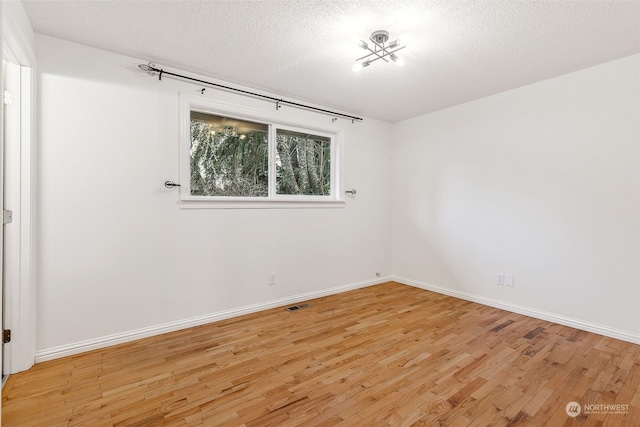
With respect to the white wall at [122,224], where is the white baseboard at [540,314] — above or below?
below

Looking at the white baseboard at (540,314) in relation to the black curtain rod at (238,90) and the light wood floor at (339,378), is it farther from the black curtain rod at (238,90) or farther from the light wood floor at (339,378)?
the black curtain rod at (238,90)

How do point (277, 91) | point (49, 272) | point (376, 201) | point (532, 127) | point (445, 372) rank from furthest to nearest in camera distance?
point (376, 201), point (277, 91), point (532, 127), point (49, 272), point (445, 372)

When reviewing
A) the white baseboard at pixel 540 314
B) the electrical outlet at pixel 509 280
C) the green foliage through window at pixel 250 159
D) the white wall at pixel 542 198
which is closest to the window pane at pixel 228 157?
the green foliage through window at pixel 250 159

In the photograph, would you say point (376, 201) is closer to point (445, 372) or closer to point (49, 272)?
point (445, 372)

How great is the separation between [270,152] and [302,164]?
18.9 inches

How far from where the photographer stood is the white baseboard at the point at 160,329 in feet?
7.60

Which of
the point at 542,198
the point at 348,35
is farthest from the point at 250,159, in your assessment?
the point at 542,198

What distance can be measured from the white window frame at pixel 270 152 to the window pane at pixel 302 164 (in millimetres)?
67

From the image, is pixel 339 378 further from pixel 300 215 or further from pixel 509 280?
pixel 509 280

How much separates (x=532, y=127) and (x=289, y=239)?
279 cm

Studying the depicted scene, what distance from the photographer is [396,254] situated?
4.61 m

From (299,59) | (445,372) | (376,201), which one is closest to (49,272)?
(299,59)

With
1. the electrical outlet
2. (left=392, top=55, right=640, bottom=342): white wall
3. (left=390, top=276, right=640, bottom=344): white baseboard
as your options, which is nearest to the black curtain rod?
(left=392, top=55, right=640, bottom=342): white wall

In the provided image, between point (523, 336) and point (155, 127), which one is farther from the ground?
point (155, 127)
